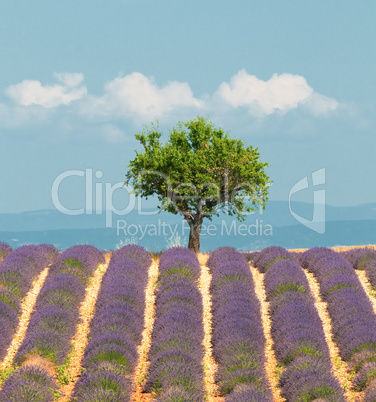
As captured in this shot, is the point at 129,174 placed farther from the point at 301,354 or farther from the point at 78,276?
the point at 301,354

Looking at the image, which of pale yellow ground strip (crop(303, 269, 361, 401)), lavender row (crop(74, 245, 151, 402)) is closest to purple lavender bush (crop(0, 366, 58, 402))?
lavender row (crop(74, 245, 151, 402))

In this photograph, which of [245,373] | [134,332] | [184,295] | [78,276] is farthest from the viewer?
[78,276]

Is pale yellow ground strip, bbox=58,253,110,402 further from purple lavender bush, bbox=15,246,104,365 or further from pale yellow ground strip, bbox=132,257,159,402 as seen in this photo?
pale yellow ground strip, bbox=132,257,159,402

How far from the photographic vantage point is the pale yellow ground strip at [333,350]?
45.6 feet

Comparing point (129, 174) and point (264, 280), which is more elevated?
point (129, 174)

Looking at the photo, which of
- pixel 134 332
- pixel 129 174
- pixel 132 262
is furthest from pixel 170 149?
pixel 134 332

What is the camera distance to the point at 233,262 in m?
22.3

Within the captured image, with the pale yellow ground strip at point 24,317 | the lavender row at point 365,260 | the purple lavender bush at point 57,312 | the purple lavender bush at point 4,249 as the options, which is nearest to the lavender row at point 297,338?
the lavender row at point 365,260

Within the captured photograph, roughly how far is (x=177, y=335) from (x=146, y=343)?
152cm

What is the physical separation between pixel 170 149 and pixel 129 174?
262 cm

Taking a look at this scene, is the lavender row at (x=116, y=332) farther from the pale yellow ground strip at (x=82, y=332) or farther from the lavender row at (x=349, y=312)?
the lavender row at (x=349, y=312)

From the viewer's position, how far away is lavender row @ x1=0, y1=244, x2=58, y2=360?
1700cm

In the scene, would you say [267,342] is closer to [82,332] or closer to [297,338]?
[297,338]

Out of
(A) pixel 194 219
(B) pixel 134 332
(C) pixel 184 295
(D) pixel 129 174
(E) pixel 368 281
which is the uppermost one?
(D) pixel 129 174
